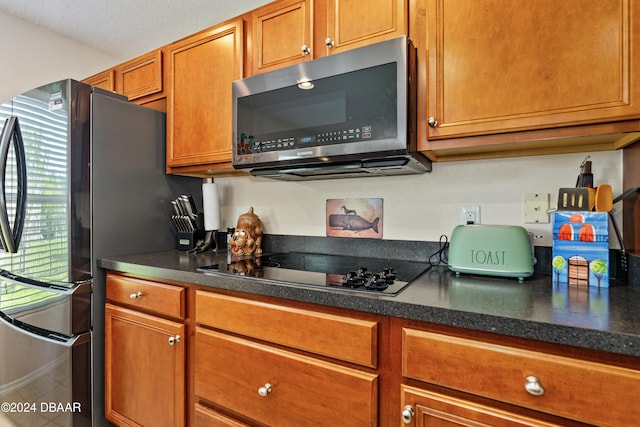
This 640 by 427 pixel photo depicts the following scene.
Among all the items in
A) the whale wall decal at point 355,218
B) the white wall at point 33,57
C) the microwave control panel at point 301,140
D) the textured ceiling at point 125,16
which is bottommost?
the whale wall decal at point 355,218

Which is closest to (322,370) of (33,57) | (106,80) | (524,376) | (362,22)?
(524,376)

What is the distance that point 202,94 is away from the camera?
66.0 inches

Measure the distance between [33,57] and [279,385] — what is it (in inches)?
106

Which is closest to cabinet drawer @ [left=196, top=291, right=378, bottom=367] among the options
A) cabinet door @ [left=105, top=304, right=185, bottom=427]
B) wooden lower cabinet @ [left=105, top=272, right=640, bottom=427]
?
wooden lower cabinet @ [left=105, top=272, right=640, bottom=427]

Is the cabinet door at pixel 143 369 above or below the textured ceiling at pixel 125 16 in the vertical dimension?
below

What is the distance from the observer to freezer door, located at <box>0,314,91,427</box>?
1433 mm

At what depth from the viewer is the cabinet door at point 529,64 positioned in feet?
2.98

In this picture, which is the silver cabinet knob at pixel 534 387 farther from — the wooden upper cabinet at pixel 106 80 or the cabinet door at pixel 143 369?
the wooden upper cabinet at pixel 106 80

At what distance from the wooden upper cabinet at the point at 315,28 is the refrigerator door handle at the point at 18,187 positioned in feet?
4.05

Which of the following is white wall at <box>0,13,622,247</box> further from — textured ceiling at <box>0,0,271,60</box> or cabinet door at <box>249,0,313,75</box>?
cabinet door at <box>249,0,313,75</box>

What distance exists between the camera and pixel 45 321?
1.50 meters

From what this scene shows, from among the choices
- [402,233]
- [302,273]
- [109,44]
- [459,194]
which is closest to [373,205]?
[402,233]

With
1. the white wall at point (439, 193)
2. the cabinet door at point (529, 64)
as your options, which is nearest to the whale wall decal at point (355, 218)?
the white wall at point (439, 193)

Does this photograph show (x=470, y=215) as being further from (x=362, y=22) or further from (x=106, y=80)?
(x=106, y=80)
